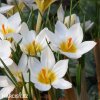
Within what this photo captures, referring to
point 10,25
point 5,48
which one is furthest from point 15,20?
point 5,48

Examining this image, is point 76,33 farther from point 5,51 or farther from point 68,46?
point 5,51

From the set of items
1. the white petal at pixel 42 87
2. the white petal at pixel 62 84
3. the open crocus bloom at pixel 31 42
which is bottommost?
the white petal at pixel 62 84

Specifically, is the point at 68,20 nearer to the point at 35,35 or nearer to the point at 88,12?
the point at 35,35

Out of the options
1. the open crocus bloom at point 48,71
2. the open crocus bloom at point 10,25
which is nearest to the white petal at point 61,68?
the open crocus bloom at point 48,71

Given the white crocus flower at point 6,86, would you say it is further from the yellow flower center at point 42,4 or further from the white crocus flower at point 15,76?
the yellow flower center at point 42,4

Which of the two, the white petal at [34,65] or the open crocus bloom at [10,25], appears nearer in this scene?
the white petal at [34,65]

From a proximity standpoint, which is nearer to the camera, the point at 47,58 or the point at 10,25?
the point at 47,58

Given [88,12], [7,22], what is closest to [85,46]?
[7,22]
